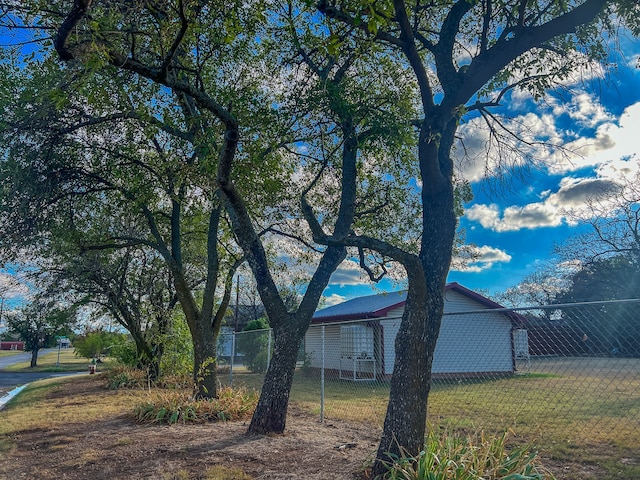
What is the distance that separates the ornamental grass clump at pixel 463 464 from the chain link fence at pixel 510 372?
1247 mm

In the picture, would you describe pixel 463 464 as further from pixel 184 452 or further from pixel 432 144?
pixel 184 452

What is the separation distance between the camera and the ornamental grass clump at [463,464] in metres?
3.70

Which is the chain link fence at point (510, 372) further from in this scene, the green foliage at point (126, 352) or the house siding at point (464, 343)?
the green foliage at point (126, 352)

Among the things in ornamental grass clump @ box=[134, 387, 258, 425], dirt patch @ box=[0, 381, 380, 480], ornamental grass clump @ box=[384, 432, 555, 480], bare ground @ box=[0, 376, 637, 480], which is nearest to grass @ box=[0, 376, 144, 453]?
bare ground @ box=[0, 376, 637, 480]

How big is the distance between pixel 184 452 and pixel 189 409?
220 cm

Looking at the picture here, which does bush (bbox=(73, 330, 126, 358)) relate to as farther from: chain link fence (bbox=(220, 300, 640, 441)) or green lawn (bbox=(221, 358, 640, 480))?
green lawn (bbox=(221, 358, 640, 480))

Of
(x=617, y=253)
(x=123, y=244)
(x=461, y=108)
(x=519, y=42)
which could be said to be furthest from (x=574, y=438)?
(x=617, y=253)

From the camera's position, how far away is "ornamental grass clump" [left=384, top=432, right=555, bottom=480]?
3.70 m

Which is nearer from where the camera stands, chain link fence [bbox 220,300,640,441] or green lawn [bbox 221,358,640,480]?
green lawn [bbox 221,358,640,480]

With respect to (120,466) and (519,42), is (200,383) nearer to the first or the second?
(120,466)

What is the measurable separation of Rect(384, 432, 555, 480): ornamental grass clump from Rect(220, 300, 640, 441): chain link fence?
125cm

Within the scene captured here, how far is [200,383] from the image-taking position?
908 cm

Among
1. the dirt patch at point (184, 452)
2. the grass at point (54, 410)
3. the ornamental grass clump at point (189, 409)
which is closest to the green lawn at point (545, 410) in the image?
the dirt patch at point (184, 452)

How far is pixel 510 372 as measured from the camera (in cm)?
1266
